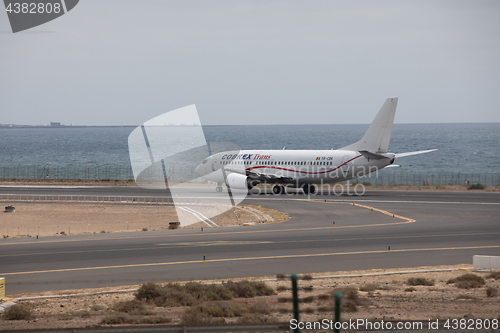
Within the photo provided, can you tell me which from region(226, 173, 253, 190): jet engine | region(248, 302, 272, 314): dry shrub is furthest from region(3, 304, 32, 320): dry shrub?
region(226, 173, 253, 190): jet engine

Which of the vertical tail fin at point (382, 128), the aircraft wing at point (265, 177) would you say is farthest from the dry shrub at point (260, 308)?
the aircraft wing at point (265, 177)

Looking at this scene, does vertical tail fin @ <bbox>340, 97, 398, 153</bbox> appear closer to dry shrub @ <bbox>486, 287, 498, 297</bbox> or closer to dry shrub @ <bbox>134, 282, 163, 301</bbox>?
dry shrub @ <bbox>486, 287, 498, 297</bbox>

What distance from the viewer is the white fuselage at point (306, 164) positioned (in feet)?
164

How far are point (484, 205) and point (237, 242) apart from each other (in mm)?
25830

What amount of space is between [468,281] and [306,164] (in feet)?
113

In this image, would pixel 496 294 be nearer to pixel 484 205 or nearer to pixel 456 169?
pixel 484 205

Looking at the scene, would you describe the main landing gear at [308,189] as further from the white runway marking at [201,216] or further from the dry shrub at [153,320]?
the dry shrub at [153,320]

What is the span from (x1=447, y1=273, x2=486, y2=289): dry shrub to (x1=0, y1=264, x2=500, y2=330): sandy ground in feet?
0.81

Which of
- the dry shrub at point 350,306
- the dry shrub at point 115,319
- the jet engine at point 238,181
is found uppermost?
the jet engine at point 238,181

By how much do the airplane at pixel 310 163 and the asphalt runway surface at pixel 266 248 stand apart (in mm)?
8923

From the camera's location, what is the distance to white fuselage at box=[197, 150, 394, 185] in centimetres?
4997

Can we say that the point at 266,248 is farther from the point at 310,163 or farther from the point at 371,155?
the point at 310,163

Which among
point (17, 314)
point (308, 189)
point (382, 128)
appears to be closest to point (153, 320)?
point (17, 314)

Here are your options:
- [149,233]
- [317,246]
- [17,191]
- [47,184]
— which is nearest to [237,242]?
[317,246]
